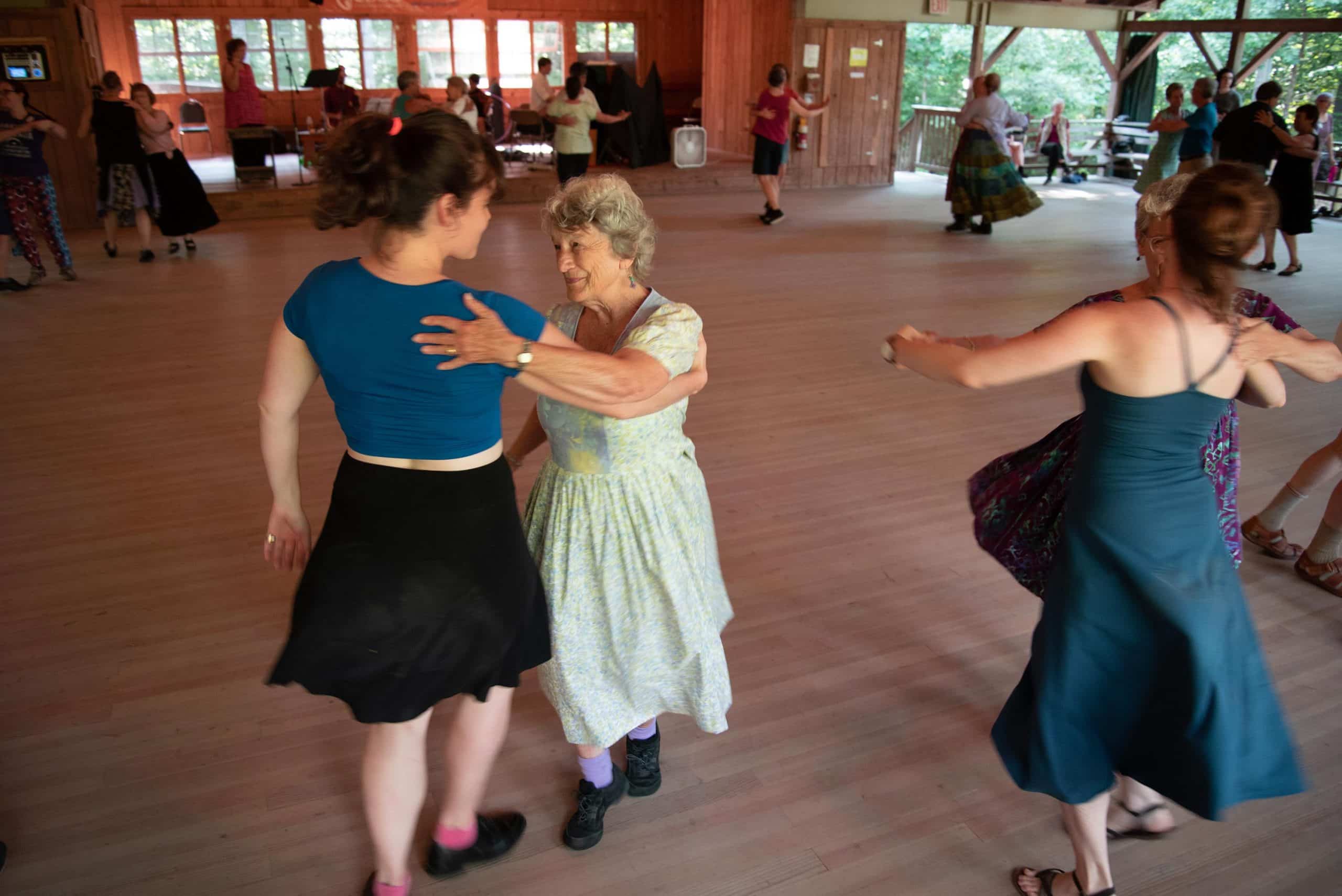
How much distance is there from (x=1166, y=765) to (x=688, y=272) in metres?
6.21

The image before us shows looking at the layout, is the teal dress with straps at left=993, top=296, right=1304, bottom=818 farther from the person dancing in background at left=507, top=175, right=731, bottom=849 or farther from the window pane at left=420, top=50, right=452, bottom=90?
the window pane at left=420, top=50, right=452, bottom=90

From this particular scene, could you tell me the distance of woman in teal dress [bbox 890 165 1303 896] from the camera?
153 centimetres

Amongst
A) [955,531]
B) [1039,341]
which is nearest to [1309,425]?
[955,531]

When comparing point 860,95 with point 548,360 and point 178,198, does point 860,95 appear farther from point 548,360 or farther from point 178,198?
point 548,360

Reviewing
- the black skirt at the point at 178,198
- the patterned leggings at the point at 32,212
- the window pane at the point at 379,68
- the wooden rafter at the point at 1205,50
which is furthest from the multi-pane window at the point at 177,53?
the wooden rafter at the point at 1205,50

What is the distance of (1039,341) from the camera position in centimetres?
154

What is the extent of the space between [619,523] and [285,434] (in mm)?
600

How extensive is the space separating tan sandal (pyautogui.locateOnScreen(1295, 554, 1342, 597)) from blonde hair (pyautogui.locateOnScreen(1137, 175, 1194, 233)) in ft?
5.65

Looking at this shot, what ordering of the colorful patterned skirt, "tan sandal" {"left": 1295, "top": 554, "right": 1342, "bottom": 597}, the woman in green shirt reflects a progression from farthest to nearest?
the woman in green shirt < the colorful patterned skirt < "tan sandal" {"left": 1295, "top": 554, "right": 1342, "bottom": 597}

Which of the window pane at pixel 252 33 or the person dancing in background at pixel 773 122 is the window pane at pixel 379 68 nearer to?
the window pane at pixel 252 33

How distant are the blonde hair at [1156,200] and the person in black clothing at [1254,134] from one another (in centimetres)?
739

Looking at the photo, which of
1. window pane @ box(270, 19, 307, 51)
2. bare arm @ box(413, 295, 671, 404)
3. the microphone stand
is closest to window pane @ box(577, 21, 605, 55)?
window pane @ box(270, 19, 307, 51)

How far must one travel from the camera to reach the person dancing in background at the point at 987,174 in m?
9.02

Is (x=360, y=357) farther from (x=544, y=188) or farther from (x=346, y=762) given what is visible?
(x=544, y=188)
